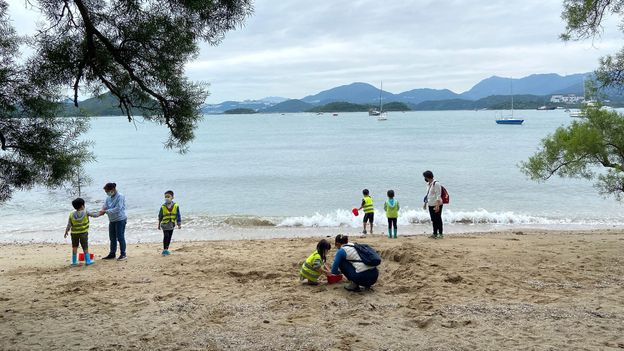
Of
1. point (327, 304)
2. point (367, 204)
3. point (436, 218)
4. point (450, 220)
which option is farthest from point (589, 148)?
point (450, 220)

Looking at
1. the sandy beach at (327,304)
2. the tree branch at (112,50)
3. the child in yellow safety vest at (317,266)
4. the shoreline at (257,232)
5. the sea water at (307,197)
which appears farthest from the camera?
the sea water at (307,197)

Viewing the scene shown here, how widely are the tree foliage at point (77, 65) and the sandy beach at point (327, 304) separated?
234 cm

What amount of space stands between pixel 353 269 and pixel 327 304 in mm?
806

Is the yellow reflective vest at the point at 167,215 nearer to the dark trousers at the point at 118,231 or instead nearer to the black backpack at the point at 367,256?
the dark trousers at the point at 118,231

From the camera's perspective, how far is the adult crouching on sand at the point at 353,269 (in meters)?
7.80

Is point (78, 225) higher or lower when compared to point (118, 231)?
higher

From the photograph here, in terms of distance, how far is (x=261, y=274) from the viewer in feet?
30.6

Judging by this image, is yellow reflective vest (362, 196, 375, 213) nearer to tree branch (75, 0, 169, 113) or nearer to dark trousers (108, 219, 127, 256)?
dark trousers (108, 219, 127, 256)

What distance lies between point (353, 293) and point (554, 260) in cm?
468

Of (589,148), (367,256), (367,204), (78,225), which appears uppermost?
(589,148)

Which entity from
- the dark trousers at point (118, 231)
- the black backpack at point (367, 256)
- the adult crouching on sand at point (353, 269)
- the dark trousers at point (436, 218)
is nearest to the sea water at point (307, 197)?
the dark trousers at point (118, 231)

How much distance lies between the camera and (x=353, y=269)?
25.8ft

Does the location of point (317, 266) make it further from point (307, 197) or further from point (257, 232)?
point (307, 197)

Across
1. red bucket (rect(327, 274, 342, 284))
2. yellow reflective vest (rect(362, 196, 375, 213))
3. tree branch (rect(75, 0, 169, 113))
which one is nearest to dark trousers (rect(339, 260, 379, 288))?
red bucket (rect(327, 274, 342, 284))
